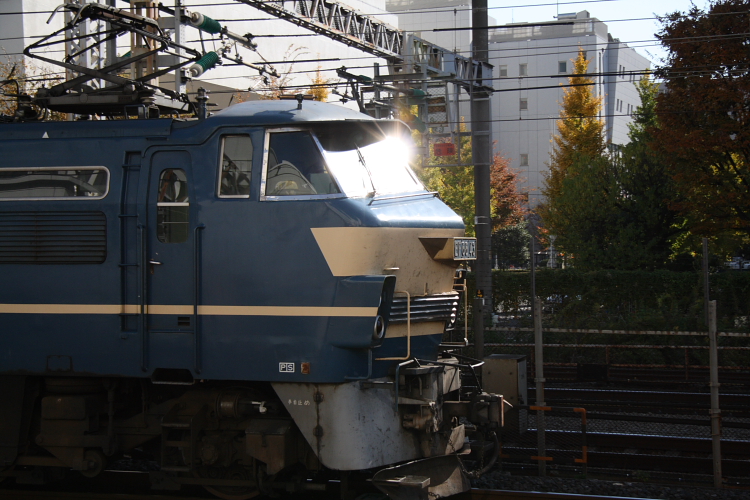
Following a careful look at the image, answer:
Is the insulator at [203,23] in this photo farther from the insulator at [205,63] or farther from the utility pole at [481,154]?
the utility pole at [481,154]

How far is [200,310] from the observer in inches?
282

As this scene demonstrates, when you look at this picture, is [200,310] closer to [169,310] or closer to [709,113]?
[169,310]

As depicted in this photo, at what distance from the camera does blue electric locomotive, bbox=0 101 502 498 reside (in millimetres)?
6957

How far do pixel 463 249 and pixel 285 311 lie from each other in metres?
2.16

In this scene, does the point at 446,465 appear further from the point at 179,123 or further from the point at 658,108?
the point at 658,108

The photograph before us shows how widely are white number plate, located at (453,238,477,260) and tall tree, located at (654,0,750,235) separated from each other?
48.6ft

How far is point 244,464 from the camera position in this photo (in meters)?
7.41

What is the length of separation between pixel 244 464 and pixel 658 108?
62.7 feet

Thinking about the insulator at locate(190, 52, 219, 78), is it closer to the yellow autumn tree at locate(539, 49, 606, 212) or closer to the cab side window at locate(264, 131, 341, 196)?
the cab side window at locate(264, 131, 341, 196)

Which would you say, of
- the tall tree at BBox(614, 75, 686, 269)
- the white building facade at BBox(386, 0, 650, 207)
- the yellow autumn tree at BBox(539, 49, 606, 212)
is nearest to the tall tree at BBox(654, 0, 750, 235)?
the tall tree at BBox(614, 75, 686, 269)

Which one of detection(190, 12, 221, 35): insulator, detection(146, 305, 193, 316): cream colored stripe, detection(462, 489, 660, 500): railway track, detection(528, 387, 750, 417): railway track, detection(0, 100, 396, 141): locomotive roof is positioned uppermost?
detection(190, 12, 221, 35): insulator

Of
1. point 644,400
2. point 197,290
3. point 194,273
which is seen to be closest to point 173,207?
point 194,273

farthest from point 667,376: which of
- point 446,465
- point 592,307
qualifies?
point 446,465

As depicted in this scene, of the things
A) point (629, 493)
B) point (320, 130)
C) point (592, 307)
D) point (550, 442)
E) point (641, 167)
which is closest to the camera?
point (320, 130)
